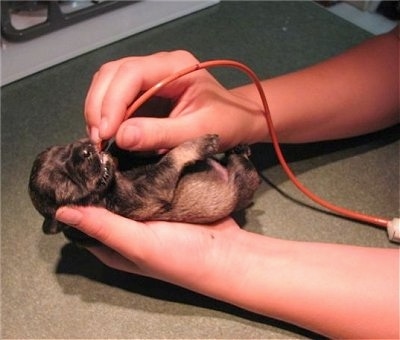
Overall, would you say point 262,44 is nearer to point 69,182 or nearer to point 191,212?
point 191,212

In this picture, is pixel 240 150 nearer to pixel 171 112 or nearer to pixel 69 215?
pixel 171 112

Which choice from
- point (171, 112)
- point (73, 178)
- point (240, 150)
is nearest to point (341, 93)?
point (240, 150)

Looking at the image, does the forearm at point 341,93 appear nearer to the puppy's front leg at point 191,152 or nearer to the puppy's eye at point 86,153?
the puppy's front leg at point 191,152

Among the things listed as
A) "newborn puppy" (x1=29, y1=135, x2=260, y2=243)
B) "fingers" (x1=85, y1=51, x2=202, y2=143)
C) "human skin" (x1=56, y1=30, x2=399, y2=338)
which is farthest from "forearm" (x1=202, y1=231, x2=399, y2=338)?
"fingers" (x1=85, y1=51, x2=202, y2=143)

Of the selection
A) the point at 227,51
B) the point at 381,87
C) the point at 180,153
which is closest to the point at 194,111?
the point at 180,153

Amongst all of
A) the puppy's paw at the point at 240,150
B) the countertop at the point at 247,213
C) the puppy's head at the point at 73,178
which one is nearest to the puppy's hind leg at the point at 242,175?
the puppy's paw at the point at 240,150

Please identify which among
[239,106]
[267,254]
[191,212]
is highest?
[239,106]
